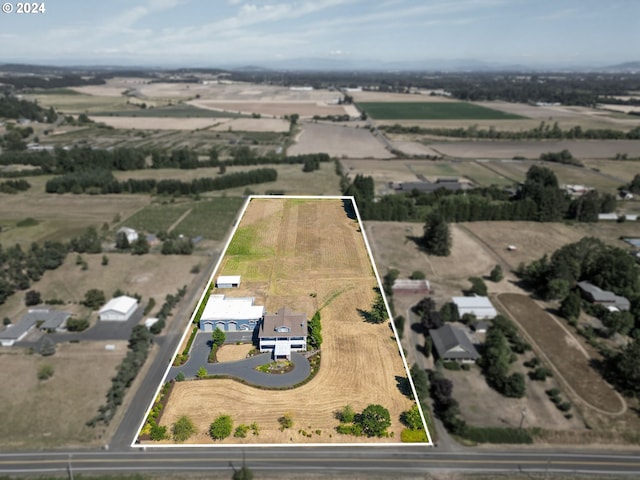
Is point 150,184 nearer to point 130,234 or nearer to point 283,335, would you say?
point 130,234

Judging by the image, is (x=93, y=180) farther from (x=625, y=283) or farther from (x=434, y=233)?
(x=625, y=283)

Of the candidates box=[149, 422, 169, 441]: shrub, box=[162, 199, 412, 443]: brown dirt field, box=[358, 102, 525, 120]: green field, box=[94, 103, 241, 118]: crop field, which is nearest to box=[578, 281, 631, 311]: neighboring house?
box=[162, 199, 412, 443]: brown dirt field

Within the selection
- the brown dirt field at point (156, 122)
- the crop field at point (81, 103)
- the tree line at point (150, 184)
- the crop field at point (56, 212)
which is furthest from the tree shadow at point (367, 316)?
the crop field at point (81, 103)

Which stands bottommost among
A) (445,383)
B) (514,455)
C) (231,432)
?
(514,455)

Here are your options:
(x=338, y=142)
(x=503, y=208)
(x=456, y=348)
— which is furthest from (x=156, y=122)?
(x=456, y=348)

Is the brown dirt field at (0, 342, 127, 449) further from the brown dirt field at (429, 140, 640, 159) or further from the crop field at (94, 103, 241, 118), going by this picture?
the crop field at (94, 103, 241, 118)

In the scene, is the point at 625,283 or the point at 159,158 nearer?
the point at 625,283

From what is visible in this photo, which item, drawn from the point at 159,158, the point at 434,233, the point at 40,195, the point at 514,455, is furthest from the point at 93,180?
the point at 514,455

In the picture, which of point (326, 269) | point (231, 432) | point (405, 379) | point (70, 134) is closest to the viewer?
point (231, 432)
